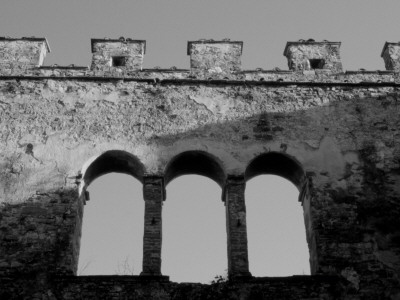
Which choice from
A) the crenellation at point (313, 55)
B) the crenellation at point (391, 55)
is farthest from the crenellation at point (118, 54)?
the crenellation at point (391, 55)

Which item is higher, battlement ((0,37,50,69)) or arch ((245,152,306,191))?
battlement ((0,37,50,69))

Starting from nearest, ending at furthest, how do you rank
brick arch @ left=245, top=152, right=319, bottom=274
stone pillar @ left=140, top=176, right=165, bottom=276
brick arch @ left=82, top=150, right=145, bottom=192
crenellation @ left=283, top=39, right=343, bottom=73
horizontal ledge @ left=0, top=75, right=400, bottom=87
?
stone pillar @ left=140, top=176, right=165, bottom=276 < brick arch @ left=245, top=152, right=319, bottom=274 < brick arch @ left=82, top=150, right=145, bottom=192 < horizontal ledge @ left=0, top=75, right=400, bottom=87 < crenellation @ left=283, top=39, right=343, bottom=73

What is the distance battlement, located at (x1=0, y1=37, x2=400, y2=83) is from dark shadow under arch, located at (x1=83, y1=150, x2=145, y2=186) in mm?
1443

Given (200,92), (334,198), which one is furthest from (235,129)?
(334,198)

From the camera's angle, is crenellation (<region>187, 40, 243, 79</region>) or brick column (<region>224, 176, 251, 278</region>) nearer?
brick column (<region>224, 176, 251, 278</region>)

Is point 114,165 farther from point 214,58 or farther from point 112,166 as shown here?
point 214,58

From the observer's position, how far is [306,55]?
10.6 meters

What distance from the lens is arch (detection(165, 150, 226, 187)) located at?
9.34m

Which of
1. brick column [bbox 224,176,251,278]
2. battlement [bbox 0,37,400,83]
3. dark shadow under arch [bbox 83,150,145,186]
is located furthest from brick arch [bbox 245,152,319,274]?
dark shadow under arch [bbox 83,150,145,186]

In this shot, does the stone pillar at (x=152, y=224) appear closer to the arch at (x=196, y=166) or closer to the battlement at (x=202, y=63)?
Answer: the arch at (x=196, y=166)

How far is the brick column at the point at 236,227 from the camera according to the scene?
8359 mm

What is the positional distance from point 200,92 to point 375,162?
279cm

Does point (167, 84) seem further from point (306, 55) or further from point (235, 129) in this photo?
point (306, 55)

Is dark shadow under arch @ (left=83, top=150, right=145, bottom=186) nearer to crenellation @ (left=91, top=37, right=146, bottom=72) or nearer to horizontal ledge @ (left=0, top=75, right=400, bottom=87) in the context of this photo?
horizontal ledge @ (left=0, top=75, right=400, bottom=87)
